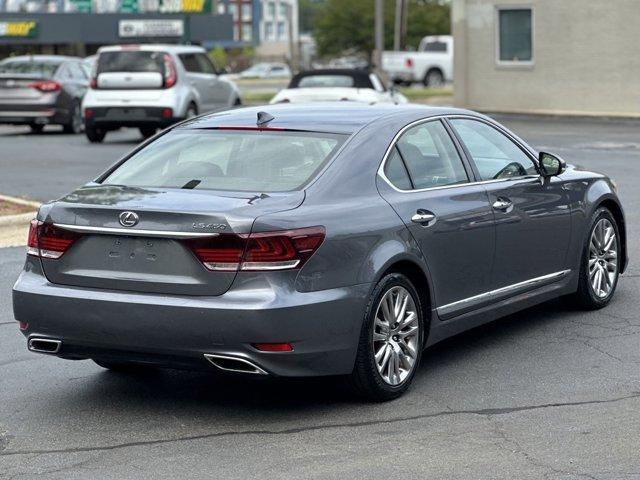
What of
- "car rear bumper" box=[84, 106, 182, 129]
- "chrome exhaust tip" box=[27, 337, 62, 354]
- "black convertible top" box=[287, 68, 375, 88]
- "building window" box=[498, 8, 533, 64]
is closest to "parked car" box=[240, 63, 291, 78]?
"building window" box=[498, 8, 533, 64]

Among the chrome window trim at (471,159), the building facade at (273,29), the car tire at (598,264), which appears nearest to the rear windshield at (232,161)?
the chrome window trim at (471,159)

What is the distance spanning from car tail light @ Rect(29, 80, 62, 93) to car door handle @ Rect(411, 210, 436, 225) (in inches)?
812

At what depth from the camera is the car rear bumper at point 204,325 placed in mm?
6039

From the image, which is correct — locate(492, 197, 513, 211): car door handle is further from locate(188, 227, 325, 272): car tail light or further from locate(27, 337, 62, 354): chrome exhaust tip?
locate(27, 337, 62, 354): chrome exhaust tip

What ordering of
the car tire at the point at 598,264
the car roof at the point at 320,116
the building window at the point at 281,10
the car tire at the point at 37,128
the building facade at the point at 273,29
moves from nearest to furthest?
the car roof at the point at 320,116 → the car tire at the point at 598,264 → the car tire at the point at 37,128 → the building facade at the point at 273,29 → the building window at the point at 281,10

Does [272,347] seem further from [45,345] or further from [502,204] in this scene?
[502,204]

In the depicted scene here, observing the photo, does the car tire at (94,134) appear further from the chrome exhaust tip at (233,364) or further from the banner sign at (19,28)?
the banner sign at (19,28)

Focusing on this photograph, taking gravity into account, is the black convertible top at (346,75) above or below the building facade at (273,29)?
below

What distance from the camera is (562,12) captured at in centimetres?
3159

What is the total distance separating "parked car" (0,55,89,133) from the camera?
26.6m

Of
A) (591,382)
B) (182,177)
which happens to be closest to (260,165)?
(182,177)

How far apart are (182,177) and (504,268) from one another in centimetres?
199

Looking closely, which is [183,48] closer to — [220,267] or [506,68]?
[506,68]

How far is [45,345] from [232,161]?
1338mm
